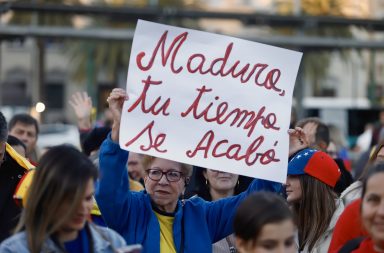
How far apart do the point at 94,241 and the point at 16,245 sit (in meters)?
0.33

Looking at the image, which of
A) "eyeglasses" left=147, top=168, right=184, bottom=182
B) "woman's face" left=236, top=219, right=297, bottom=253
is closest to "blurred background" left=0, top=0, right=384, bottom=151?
"eyeglasses" left=147, top=168, right=184, bottom=182

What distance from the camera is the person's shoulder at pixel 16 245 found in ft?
12.6

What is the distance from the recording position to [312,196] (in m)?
5.80

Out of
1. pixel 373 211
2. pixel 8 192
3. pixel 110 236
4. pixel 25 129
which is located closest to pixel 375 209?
pixel 373 211

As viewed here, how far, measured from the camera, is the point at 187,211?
16.9 ft

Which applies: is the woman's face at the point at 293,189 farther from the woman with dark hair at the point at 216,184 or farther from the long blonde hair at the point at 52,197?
the long blonde hair at the point at 52,197

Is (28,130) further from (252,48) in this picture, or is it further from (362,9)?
(362,9)

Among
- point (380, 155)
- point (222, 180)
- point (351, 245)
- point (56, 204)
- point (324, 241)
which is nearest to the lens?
point (56, 204)

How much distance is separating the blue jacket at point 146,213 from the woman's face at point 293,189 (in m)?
0.59

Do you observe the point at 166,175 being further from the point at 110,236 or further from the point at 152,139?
the point at 110,236

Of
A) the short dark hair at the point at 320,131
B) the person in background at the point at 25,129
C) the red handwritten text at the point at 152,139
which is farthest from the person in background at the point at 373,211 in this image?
the person in background at the point at 25,129

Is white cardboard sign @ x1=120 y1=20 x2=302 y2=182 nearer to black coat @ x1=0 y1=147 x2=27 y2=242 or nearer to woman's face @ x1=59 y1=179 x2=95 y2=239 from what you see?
black coat @ x1=0 y1=147 x2=27 y2=242

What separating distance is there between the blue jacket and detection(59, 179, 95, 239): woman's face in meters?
0.72

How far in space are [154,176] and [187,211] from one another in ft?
0.82
